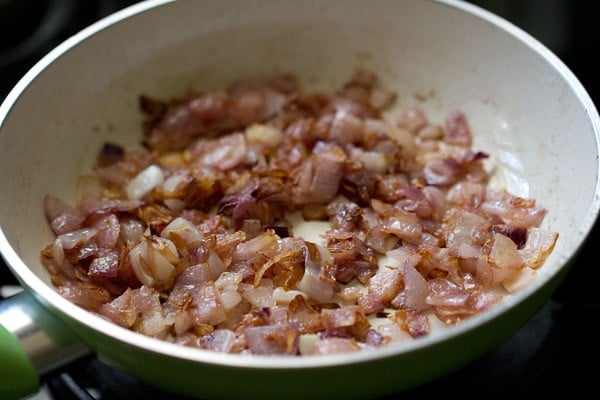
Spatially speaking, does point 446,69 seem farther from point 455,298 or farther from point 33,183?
point 33,183

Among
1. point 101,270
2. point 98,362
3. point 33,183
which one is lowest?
point 98,362

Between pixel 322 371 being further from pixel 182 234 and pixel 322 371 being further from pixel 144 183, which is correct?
pixel 144 183

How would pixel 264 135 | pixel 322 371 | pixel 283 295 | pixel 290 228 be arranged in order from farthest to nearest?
pixel 264 135
pixel 290 228
pixel 283 295
pixel 322 371

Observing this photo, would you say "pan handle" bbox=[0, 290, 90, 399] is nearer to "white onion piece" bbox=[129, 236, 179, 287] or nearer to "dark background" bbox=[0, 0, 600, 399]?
"dark background" bbox=[0, 0, 600, 399]

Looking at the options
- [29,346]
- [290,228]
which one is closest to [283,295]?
[290,228]

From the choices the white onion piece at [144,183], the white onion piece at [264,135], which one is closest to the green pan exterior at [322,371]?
the white onion piece at [144,183]

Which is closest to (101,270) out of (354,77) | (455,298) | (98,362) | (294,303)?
(98,362)
